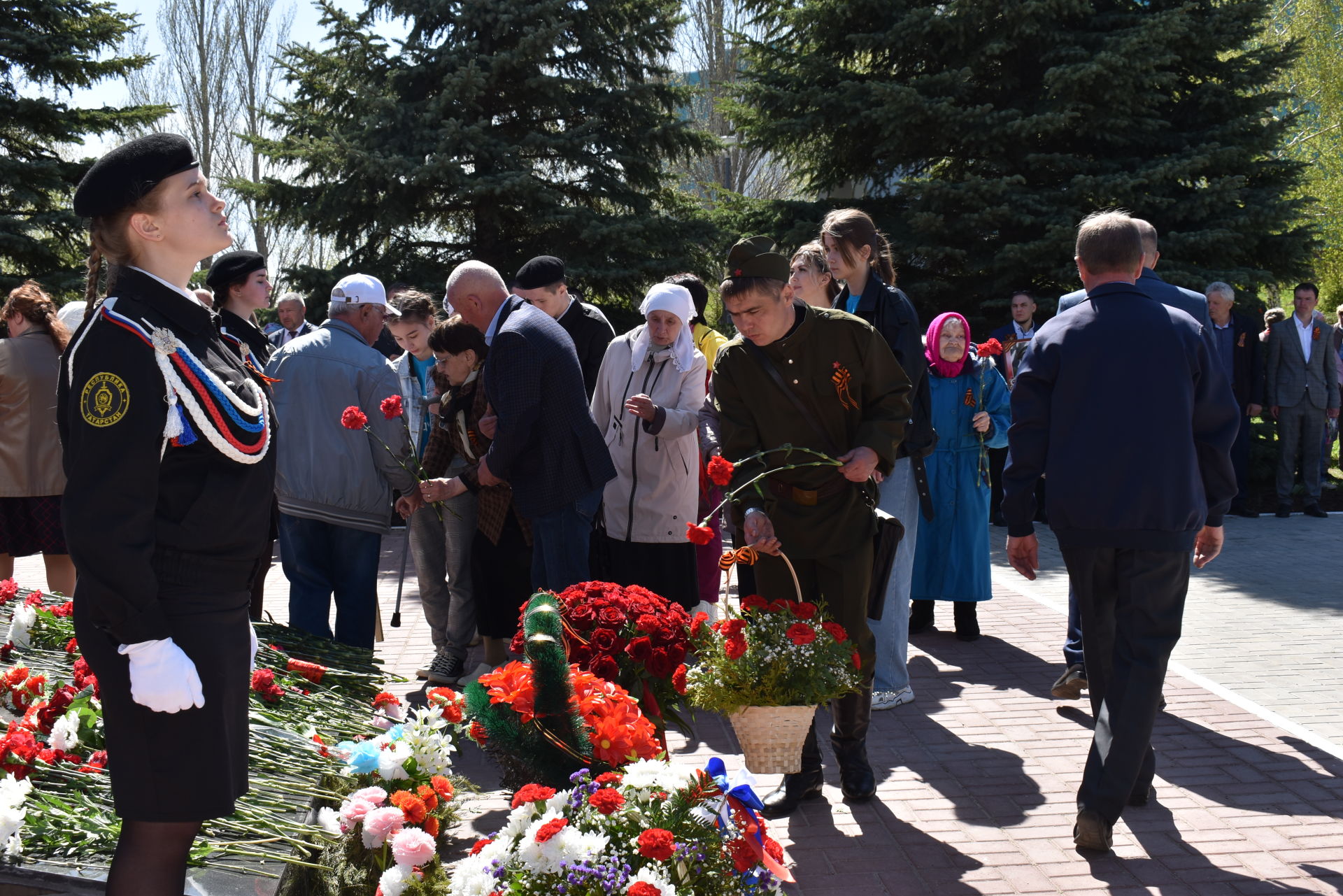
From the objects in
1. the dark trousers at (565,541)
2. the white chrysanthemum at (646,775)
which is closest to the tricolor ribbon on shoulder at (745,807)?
the white chrysanthemum at (646,775)

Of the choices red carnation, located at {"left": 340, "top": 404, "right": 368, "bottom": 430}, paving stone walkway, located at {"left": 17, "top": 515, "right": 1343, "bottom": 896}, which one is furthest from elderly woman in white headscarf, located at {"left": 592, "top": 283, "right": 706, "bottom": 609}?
red carnation, located at {"left": 340, "top": 404, "right": 368, "bottom": 430}

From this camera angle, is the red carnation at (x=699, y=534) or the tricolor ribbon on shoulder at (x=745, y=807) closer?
the tricolor ribbon on shoulder at (x=745, y=807)

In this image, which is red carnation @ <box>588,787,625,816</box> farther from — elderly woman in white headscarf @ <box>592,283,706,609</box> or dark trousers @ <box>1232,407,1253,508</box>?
dark trousers @ <box>1232,407,1253,508</box>

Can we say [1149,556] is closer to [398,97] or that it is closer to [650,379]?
[650,379]

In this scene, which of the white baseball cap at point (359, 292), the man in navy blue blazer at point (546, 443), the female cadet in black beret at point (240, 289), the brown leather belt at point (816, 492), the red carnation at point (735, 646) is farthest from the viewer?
the white baseball cap at point (359, 292)

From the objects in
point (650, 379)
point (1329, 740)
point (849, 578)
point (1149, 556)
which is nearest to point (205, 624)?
point (849, 578)

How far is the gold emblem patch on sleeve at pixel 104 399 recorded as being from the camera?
2535 mm

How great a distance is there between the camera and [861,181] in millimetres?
17141

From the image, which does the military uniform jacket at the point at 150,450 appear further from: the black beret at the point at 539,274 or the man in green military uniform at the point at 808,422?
the black beret at the point at 539,274

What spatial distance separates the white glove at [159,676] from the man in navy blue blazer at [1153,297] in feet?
11.9

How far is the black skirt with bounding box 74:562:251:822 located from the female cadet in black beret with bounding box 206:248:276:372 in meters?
3.07

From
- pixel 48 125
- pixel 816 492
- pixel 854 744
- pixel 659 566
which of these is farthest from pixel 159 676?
pixel 48 125

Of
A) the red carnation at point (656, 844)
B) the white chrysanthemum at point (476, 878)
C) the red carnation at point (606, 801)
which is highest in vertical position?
the red carnation at point (606, 801)

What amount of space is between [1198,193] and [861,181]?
4636 millimetres
